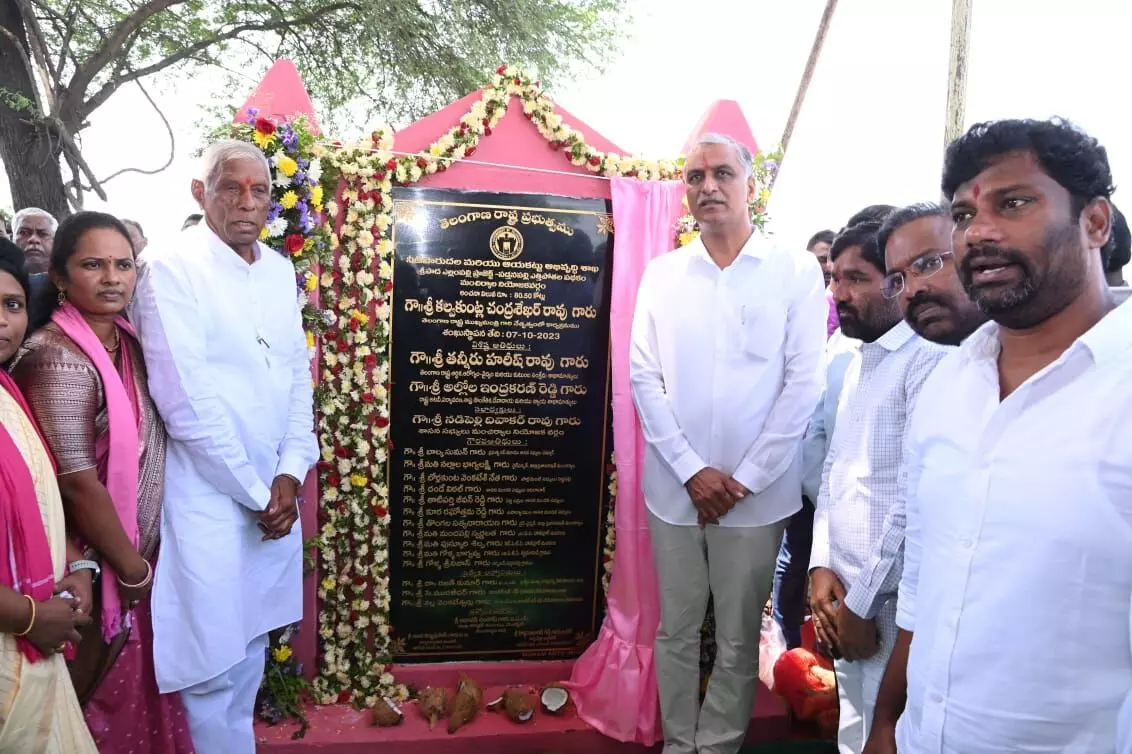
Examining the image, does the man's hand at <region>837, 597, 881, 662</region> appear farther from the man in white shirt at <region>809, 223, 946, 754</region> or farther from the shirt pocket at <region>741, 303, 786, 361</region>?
the shirt pocket at <region>741, 303, 786, 361</region>

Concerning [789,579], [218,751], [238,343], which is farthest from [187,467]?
[789,579]

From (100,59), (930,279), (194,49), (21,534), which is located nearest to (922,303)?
(930,279)

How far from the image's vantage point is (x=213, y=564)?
2.54 metres

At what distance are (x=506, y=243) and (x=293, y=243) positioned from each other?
98cm

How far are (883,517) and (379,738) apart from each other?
2.33 metres

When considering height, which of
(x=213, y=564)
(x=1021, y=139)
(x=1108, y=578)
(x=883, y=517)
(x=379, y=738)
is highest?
(x=1021, y=139)

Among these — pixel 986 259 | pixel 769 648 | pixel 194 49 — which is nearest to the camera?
pixel 986 259

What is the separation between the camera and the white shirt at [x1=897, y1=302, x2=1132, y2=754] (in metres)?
1.22

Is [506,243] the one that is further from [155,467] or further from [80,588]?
[80,588]

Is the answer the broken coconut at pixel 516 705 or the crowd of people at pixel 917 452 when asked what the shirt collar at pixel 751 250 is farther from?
the broken coconut at pixel 516 705

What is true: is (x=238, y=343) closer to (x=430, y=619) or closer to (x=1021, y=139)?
(x=430, y=619)

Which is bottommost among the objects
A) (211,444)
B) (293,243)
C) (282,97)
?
(211,444)

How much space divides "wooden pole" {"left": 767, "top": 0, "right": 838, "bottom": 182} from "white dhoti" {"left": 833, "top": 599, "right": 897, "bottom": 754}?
5.55 meters

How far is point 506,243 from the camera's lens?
11.8 ft
